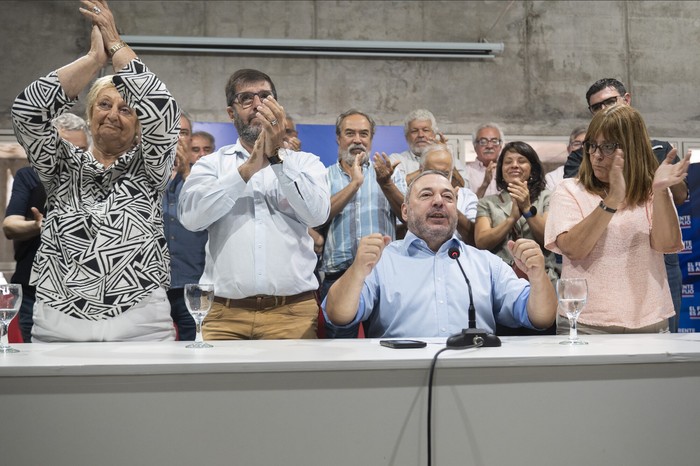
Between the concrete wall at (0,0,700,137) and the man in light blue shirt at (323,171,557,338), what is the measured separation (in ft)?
12.6

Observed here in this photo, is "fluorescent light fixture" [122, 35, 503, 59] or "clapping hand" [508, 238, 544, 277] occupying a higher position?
"fluorescent light fixture" [122, 35, 503, 59]

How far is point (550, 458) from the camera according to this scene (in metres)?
1.41

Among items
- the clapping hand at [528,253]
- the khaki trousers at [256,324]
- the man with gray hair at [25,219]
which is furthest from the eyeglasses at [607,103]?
the man with gray hair at [25,219]

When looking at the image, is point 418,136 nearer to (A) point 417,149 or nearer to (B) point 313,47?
(A) point 417,149

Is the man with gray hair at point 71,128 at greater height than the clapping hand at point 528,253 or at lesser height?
greater

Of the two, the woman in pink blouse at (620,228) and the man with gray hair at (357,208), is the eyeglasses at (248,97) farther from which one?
the woman in pink blouse at (620,228)

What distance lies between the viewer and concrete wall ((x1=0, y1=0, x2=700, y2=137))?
5.95 meters

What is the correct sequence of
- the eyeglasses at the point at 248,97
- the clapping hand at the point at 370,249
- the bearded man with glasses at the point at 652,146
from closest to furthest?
the clapping hand at the point at 370,249, the eyeglasses at the point at 248,97, the bearded man with glasses at the point at 652,146

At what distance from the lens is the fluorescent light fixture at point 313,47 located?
5.84 m

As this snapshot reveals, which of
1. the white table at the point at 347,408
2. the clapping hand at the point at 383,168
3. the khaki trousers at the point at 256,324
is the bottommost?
the white table at the point at 347,408

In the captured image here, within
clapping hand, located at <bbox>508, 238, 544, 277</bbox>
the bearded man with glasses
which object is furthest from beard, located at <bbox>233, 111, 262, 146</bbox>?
the bearded man with glasses

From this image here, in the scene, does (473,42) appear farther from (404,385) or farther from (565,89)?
(404,385)

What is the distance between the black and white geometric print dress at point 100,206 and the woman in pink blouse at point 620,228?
1.23 meters

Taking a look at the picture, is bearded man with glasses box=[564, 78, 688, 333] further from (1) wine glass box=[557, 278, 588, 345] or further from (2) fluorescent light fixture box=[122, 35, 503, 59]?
(2) fluorescent light fixture box=[122, 35, 503, 59]
